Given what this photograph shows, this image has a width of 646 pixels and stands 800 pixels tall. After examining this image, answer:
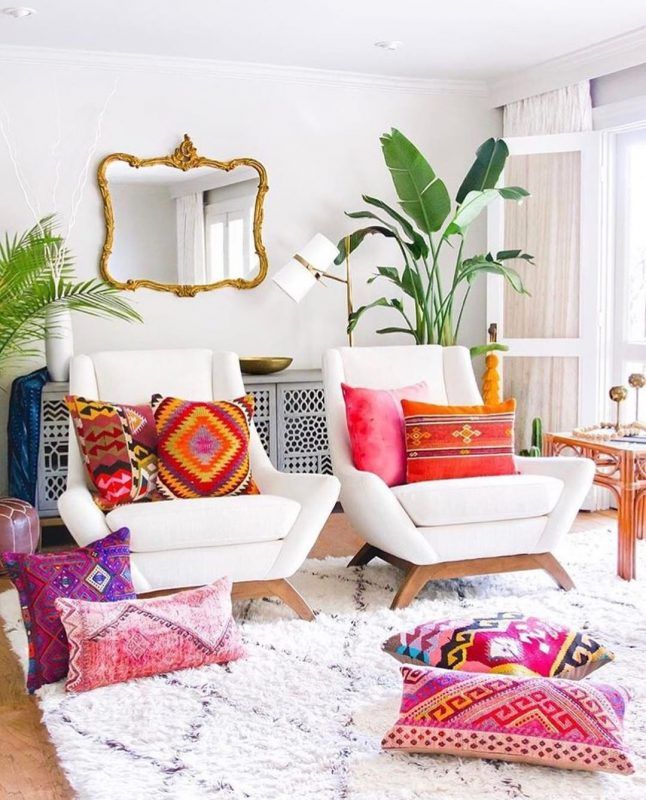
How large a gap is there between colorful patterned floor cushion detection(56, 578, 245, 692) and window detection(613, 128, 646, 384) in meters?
3.08

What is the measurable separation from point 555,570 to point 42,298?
245cm

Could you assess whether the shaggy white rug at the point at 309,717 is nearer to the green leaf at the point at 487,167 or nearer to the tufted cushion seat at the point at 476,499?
the tufted cushion seat at the point at 476,499

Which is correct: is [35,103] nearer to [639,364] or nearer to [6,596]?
[6,596]

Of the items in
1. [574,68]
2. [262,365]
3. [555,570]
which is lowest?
[555,570]

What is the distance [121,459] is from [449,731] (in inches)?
64.0

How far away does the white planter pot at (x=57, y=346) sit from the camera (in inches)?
193

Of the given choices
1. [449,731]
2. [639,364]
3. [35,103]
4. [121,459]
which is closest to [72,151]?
[35,103]

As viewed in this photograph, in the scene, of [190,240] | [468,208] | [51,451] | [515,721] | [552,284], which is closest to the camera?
[515,721]

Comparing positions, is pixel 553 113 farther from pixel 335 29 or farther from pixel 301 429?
pixel 301 429

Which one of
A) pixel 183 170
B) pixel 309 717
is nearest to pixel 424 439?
pixel 309 717

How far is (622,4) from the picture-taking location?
4.52m

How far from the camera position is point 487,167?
212 inches

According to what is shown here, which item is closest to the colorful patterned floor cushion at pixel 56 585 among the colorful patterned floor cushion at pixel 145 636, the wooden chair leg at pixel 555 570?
the colorful patterned floor cushion at pixel 145 636

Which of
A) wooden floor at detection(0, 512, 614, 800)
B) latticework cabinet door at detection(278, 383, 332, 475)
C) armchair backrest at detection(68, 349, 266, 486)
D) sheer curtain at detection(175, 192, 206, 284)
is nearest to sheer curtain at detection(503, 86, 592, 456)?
latticework cabinet door at detection(278, 383, 332, 475)
